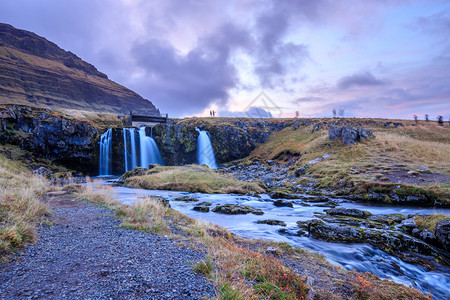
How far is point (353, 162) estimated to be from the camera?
88.1 ft

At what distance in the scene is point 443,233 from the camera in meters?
8.48

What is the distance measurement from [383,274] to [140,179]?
1011 inches

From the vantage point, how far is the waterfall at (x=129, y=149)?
45.1 metres

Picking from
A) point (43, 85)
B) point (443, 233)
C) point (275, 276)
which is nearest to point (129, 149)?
point (275, 276)

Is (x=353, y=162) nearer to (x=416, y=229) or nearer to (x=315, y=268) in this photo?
(x=416, y=229)

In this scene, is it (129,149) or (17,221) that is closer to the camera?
(17,221)

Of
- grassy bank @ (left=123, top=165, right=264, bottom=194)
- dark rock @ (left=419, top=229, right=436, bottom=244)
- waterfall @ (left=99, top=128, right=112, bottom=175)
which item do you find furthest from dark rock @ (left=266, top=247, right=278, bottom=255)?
waterfall @ (left=99, top=128, right=112, bottom=175)

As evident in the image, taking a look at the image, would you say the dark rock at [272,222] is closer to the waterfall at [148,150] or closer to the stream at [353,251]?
the stream at [353,251]

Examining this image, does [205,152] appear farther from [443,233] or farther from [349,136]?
[443,233]

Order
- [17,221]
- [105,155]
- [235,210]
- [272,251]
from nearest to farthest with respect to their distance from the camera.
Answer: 1. [17,221]
2. [272,251]
3. [235,210]
4. [105,155]

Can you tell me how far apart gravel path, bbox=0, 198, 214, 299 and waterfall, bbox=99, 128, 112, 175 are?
133 ft

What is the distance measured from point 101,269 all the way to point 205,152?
48301 millimetres

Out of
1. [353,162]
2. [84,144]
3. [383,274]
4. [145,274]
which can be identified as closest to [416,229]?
[383,274]

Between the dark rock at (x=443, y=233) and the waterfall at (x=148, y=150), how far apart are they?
46021 mm
